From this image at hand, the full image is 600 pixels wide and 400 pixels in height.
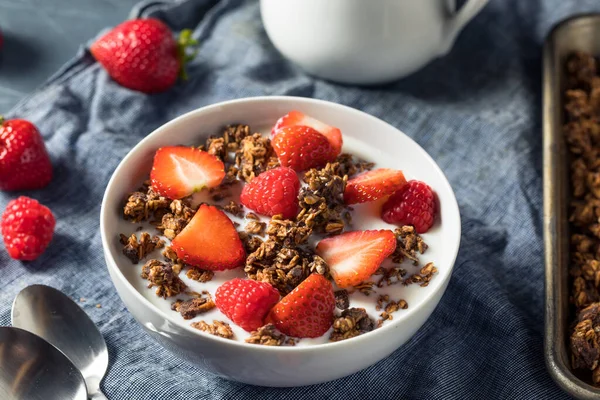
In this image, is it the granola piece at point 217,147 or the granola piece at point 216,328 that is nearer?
the granola piece at point 216,328

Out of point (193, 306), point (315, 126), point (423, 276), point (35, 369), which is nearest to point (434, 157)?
point (315, 126)

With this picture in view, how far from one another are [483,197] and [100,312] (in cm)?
73

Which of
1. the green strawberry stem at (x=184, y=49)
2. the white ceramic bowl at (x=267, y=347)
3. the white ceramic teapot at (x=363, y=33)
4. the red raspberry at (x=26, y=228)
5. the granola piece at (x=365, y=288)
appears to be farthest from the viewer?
the green strawberry stem at (x=184, y=49)

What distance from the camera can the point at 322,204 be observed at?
44.3 inches

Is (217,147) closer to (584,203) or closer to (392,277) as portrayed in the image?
(392,277)

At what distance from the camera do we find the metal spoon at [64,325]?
119cm

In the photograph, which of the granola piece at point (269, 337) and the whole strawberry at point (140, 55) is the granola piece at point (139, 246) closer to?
the granola piece at point (269, 337)

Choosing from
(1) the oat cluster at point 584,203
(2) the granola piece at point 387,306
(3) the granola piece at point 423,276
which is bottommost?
(1) the oat cluster at point 584,203

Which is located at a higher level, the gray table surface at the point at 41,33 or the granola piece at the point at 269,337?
the gray table surface at the point at 41,33

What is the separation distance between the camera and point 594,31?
68.2 inches

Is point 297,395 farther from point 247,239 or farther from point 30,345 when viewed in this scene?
point 30,345

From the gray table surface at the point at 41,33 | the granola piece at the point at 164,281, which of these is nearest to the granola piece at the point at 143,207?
the granola piece at the point at 164,281

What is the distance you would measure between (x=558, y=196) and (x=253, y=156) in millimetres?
547

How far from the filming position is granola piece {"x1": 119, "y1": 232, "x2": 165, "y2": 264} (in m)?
1.12
